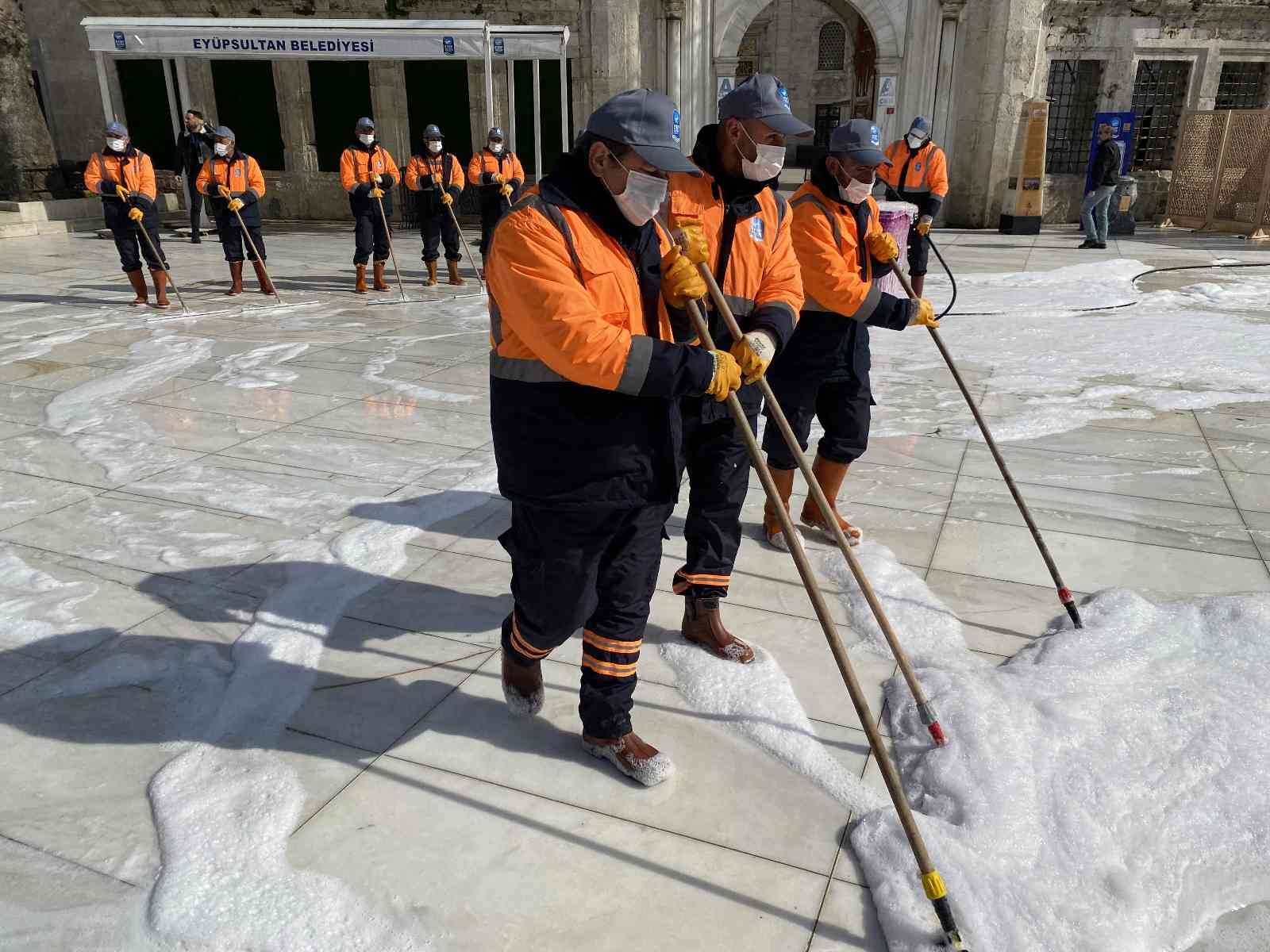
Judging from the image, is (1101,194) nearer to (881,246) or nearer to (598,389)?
(881,246)

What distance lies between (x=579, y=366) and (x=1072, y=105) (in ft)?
65.6

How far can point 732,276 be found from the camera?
10.6ft

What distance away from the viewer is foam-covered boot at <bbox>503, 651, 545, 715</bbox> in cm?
299

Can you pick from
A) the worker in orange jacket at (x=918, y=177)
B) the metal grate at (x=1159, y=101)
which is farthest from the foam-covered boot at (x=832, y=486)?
the metal grate at (x=1159, y=101)

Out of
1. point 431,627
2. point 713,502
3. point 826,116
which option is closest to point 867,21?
point 713,502

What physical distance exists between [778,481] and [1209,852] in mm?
2201

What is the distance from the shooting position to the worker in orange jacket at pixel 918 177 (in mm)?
9875

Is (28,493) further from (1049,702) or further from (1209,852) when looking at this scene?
(1209,852)

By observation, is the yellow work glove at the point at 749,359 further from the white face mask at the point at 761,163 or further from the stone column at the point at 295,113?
the stone column at the point at 295,113

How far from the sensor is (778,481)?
4.30 m

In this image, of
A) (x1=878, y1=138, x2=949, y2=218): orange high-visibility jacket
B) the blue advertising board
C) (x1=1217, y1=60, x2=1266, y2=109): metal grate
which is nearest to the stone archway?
the blue advertising board

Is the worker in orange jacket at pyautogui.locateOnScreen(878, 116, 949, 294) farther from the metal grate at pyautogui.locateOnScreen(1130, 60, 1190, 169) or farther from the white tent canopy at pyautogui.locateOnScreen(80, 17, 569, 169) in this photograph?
the metal grate at pyautogui.locateOnScreen(1130, 60, 1190, 169)

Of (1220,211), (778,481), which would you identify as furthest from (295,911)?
(1220,211)

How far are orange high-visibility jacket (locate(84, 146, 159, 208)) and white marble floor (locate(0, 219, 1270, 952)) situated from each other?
269cm
